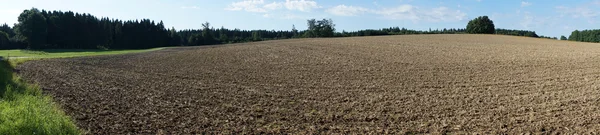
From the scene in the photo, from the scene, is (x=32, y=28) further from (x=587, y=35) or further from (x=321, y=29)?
(x=587, y=35)

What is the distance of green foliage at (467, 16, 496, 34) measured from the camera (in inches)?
3357

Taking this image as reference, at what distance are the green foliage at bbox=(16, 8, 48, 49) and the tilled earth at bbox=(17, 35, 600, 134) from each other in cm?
5078

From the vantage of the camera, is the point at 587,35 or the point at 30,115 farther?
the point at 587,35

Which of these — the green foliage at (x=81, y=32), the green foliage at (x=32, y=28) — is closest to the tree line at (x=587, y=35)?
the green foliage at (x=81, y=32)

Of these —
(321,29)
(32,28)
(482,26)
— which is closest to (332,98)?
(32,28)

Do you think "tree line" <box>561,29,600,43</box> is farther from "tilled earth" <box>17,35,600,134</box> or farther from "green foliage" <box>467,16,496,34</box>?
"tilled earth" <box>17,35,600,134</box>

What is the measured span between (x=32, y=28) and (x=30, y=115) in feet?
221

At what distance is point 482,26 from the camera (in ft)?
282

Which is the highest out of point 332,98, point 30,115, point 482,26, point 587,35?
point 482,26

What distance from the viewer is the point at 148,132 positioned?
34.9 ft

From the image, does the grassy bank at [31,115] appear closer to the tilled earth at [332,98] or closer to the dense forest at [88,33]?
the tilled earth at [332,98]

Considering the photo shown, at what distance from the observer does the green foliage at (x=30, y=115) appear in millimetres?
10133

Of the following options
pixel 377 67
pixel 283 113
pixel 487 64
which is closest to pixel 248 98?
pixel 283 113

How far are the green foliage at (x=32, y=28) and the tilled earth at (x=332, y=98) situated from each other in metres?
50.8
